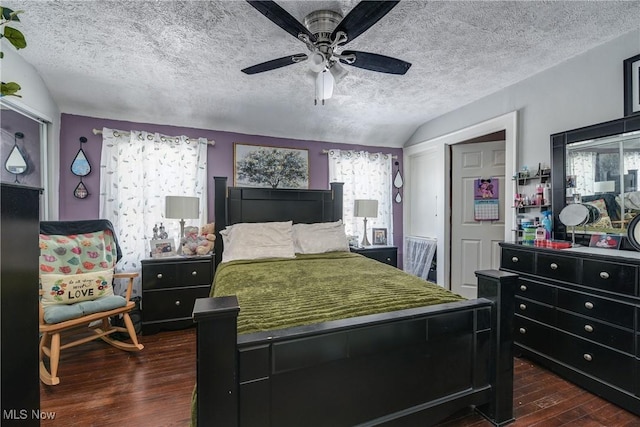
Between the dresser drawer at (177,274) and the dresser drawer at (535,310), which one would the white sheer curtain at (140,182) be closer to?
the dresser drawer at (177,274)

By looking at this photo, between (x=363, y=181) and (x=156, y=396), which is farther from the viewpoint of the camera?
(x=363, y=181)

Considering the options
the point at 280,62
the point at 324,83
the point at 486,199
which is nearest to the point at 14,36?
the point at 280,62

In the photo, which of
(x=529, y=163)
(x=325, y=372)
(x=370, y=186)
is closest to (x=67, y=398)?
(x=325, y=372)

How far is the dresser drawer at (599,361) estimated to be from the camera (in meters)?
1.73

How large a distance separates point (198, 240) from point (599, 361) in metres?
3.54

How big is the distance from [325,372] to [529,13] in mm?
2439

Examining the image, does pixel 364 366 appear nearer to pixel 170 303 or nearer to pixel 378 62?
pixel 378 62

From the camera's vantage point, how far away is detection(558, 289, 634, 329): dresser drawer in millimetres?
1748

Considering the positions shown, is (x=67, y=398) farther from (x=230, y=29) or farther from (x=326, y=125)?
(x=326, y=125)

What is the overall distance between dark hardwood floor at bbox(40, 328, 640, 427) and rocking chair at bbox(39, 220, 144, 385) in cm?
15

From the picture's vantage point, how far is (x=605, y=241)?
2.16 metres

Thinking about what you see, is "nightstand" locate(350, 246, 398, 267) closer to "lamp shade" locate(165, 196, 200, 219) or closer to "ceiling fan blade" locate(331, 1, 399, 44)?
"lamp shade" locate(165, 196, 200, 219)

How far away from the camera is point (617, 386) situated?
1774 mm

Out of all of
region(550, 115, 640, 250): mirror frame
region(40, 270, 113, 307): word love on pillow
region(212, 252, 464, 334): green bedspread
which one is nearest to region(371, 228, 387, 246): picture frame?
region(212, 252, 464, 334): green bedspread
